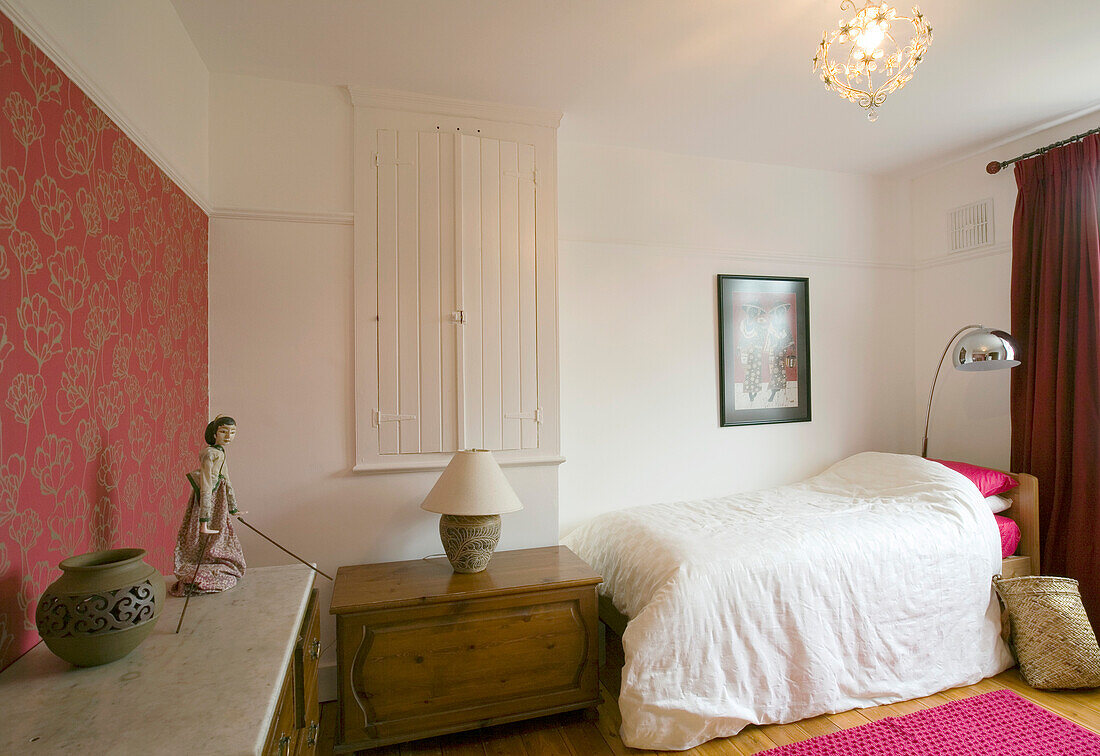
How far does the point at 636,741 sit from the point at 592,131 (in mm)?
2741

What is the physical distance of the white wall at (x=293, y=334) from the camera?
7.42 ft

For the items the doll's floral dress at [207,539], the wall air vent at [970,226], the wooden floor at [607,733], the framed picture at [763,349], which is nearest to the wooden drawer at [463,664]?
the wooden floor at [607,733]

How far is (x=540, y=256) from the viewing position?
2.61m

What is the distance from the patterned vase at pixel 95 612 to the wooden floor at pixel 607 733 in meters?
1.23

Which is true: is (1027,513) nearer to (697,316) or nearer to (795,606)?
(795,606)

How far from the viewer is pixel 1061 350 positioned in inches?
107

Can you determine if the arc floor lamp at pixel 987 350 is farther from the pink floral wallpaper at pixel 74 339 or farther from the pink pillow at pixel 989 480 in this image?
the pink floral wallpaper at pixel 74 339

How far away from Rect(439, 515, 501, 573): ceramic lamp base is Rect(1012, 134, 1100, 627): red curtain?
9.30ft

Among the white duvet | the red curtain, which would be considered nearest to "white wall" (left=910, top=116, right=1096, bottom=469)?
the red curtain

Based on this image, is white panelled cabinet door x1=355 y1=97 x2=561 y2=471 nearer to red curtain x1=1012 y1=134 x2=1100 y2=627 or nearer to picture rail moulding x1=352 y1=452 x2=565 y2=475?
picture rail moulding x1=352 y1=452 x2=565 y2=475

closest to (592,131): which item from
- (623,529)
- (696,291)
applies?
(696,291)

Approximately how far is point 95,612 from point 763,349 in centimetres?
320

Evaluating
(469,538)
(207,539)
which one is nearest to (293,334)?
(207,539)

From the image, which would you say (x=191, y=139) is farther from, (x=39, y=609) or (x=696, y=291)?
(x=696, y=291)
